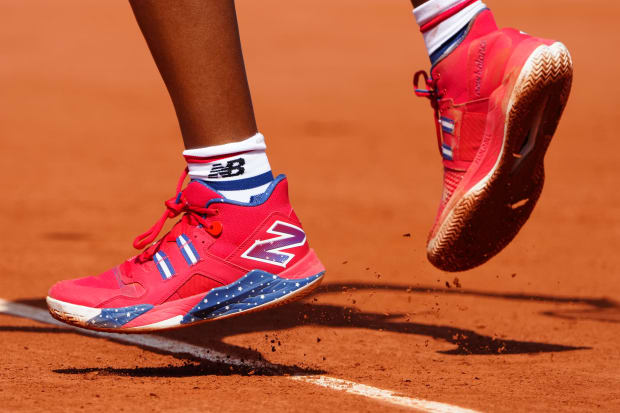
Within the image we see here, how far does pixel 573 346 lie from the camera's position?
2994 millimetres

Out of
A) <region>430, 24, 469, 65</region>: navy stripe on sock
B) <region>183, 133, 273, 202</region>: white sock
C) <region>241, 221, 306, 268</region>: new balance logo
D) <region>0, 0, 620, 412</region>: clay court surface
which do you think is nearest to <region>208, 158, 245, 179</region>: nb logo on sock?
<region>183, 133, 273, 202</region>: white sock

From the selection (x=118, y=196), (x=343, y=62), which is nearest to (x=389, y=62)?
(x=343, y=62)

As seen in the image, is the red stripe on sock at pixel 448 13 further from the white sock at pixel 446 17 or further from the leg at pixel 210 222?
the leg at pixel 210 222

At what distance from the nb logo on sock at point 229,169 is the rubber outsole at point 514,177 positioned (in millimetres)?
543

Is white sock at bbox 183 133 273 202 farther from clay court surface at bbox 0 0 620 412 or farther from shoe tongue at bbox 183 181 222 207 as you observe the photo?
clay court surface at bbox 0 0 620 412

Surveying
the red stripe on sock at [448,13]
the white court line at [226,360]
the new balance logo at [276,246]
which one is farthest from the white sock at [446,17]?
the white court line at [226,360]

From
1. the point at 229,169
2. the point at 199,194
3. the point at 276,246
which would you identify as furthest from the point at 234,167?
the point at 276,246

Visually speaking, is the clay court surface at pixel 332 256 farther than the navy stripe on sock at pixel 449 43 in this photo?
No

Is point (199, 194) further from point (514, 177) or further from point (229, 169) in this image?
point (514, 177)

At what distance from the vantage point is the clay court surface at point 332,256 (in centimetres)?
233

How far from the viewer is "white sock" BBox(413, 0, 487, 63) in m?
2.50

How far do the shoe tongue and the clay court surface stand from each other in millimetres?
448

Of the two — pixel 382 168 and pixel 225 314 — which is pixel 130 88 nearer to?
pixel 382 168

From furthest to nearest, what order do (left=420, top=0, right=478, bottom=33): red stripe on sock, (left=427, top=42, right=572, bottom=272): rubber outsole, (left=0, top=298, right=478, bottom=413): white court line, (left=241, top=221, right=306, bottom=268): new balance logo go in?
1. (left=420, top=0, right=478, bottom=33): red stripe on sock
2. (left=241, top=221, right=306, bottom=268): new balance logo
3. (left=427, top=42, right=572, bottom=272): rubber outsole
4. (left=0, top=298, right=478, bottom=413): white court line
